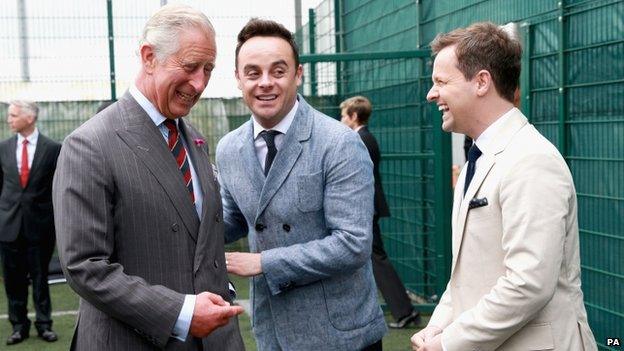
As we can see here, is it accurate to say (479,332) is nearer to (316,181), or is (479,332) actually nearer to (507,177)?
(507,177)

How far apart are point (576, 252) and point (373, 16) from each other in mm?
7656

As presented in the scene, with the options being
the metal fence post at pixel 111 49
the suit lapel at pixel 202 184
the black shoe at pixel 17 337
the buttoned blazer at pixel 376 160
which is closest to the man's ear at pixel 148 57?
the suit lapel at pixel 202 184

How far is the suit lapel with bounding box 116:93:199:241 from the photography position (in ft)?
9.45

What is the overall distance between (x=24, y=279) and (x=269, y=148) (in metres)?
5.82

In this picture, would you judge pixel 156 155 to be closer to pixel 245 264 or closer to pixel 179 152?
pixel 179 152

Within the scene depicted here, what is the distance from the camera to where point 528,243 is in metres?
2.77

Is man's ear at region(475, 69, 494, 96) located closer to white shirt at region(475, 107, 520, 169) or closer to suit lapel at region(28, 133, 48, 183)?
white shirt at region(475, 107, 520, 169)

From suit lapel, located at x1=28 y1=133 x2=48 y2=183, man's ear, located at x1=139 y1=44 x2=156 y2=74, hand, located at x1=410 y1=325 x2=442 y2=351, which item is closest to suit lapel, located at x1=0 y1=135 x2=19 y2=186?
suit lapel, located at x1=28 y1=133 x2=48 y2=183

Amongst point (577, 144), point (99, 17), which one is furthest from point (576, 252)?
point (99, 17)

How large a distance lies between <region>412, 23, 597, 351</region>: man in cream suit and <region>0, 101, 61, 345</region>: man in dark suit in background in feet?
20.4

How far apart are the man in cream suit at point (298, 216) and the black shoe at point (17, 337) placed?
5.51 metres

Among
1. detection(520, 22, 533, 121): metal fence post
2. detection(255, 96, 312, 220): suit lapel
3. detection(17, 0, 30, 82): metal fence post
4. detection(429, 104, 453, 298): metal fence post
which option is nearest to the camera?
detection(255, 96, 312, 220): suit lapel

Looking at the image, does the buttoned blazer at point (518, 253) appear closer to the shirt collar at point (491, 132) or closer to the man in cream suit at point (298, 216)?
the shirt collar at point (491, 132)

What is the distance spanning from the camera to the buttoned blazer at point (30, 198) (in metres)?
8.73
